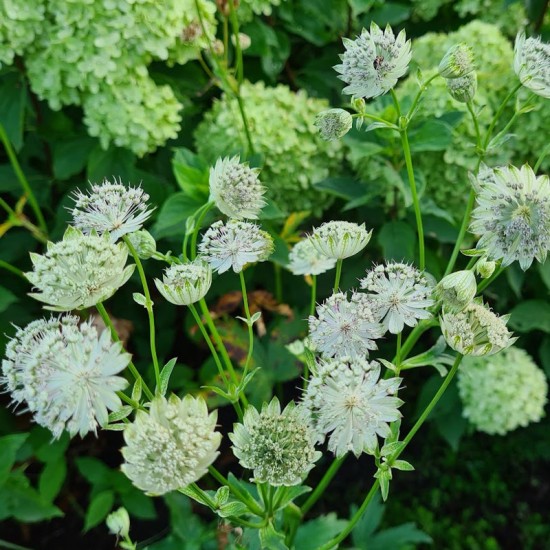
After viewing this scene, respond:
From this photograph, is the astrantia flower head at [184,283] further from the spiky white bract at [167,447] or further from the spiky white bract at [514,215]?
the spiky white bract at [514,215]

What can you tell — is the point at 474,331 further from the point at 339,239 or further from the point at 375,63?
the point at 375,63

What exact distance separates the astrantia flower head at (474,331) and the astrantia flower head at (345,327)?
0.08 m

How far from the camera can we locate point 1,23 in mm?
1243

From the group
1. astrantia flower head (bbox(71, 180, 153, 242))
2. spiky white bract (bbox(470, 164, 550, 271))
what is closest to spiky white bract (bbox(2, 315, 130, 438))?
astrantia flower head (bbox(71, 180, 153, 242))

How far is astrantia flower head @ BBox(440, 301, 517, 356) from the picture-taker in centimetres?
77

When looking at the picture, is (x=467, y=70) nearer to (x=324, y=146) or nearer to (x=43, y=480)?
(x=324, y=146)

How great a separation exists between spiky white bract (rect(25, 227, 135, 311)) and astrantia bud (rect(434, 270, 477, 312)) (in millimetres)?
359

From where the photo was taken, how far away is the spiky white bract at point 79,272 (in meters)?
0.72

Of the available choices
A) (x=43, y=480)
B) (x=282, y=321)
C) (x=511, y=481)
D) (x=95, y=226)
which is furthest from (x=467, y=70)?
(x=511, y=481)

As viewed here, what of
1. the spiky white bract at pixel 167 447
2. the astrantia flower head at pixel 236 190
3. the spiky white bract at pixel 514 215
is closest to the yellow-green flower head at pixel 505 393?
the spiky white bract at pixel 514 215

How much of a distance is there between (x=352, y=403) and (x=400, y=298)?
0.47 ft

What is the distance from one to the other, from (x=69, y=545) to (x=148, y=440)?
136cm

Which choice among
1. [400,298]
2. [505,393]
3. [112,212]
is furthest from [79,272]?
[505,393]

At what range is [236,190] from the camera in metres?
0.86
